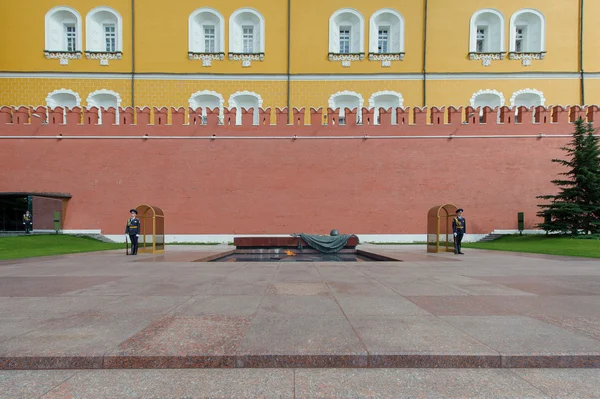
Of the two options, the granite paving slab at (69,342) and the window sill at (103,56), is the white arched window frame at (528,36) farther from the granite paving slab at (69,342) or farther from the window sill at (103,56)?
the granite paving slab at (69,342)

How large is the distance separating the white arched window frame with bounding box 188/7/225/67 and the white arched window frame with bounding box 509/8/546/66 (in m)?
17.6

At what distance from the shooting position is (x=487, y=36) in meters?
21.0

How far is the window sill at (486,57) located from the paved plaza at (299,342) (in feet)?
62.0

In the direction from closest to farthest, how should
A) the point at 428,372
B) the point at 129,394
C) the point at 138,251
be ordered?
1. the point at 129,394
2. the point at 428,372
3. the point at 138,251

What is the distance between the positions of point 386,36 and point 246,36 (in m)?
8.92

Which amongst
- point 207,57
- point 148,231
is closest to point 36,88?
point 207,57

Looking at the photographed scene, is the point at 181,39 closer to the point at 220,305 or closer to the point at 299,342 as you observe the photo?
the point at 220,305

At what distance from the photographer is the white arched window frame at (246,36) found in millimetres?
Result: 20234

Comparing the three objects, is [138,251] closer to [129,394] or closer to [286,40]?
[129,394]

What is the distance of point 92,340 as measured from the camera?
9.55 ft

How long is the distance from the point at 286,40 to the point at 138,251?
15333mm

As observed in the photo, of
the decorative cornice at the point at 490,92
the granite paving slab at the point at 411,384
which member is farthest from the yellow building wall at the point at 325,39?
the granite paving slab at the point at 411,384

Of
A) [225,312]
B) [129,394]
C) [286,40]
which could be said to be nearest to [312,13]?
[286,40]

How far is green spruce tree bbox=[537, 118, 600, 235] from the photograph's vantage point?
14.3m
